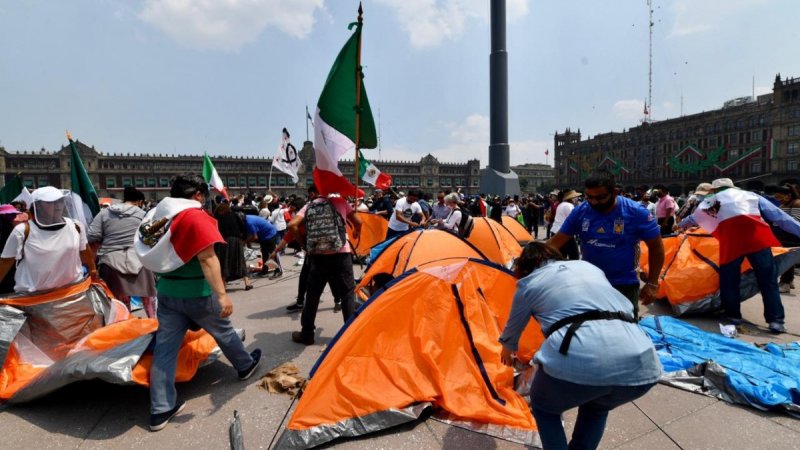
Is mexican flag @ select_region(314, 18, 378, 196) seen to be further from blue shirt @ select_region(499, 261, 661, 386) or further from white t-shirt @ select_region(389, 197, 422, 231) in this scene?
white t-shirt @ select_region(389, 197, 422, 231)

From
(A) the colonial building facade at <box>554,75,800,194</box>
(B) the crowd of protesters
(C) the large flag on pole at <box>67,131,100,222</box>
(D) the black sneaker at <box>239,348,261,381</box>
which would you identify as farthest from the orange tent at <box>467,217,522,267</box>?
(A) the colonial building facade at <box>554,75,800,194</box>

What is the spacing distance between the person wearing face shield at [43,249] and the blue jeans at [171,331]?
55.6 inches

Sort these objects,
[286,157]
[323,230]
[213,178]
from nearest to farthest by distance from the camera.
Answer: [323,230]
[213,178]
[286,157]

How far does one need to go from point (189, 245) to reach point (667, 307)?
20.3ft

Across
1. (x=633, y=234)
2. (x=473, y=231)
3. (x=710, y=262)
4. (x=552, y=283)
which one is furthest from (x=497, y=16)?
(x=552, y=283)

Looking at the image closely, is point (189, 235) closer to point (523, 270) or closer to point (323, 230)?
point (323, 230)

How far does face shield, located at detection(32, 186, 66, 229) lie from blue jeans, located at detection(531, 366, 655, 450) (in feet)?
14.7

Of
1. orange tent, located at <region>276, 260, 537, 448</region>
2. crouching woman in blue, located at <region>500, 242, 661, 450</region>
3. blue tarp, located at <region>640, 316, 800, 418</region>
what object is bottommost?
blue tarp, located at <region>640, 316, 800, 418</region>

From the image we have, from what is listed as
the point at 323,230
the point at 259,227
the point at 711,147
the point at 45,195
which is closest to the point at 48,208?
the point at 45,195

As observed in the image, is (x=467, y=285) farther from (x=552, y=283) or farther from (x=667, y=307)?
(x=667, y=307)

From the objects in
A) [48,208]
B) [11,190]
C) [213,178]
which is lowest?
[48,208]

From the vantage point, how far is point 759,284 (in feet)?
16.0

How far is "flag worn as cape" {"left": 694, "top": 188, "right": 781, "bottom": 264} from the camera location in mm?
4785

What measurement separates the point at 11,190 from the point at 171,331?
9.26 meters
